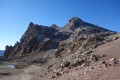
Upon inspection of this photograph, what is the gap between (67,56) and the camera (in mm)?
76188

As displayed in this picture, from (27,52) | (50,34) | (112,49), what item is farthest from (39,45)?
(112,49)

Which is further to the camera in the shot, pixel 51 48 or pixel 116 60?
pixel 51 48

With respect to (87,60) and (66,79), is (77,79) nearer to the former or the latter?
(66,79)

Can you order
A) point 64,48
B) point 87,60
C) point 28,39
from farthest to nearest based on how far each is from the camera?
point 28,39
point 64,48
point 87,60

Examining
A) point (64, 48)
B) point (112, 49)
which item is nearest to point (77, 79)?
point (112, 49)

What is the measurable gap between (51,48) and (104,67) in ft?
422

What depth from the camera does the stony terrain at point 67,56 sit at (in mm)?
38344

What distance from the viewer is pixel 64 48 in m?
108

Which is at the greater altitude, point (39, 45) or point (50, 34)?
point (50, 34)

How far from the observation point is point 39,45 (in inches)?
6885

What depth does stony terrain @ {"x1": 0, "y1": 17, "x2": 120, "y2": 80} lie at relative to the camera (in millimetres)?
38344

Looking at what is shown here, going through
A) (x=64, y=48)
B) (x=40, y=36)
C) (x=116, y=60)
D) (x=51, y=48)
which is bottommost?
(x=116, y=60)

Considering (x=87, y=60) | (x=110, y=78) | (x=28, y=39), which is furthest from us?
(x=28, y=39)

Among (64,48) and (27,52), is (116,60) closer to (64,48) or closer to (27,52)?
(64,48)
